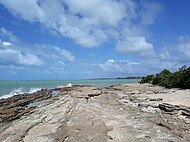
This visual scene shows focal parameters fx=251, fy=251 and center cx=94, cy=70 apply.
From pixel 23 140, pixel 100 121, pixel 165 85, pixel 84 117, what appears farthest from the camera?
pixel 165 85

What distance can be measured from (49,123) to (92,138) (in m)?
4.49

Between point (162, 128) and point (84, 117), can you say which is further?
point (84, 117)

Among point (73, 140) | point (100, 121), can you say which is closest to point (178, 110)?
point (100, 121)

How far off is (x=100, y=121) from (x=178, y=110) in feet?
16.9

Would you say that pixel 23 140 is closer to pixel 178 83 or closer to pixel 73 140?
pixel 73 140

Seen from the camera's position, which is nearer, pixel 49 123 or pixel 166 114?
pixel 49 123

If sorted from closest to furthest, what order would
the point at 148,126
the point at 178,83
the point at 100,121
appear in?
the point at 148,126 < the point at 100,121 < the point at 178,83

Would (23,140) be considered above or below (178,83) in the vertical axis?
below

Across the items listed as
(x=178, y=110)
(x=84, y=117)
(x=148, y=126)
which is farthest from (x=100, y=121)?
(x=178, y=110)

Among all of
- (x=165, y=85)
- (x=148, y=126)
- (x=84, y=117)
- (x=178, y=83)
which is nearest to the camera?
(x=148, y=126)

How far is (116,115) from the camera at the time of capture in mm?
14805

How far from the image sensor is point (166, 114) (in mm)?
14688

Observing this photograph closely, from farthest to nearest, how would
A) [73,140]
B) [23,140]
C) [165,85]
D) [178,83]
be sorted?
[165,85], [178,83], [23,140], [73,140]

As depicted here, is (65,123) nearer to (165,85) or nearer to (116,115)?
(116,115)
